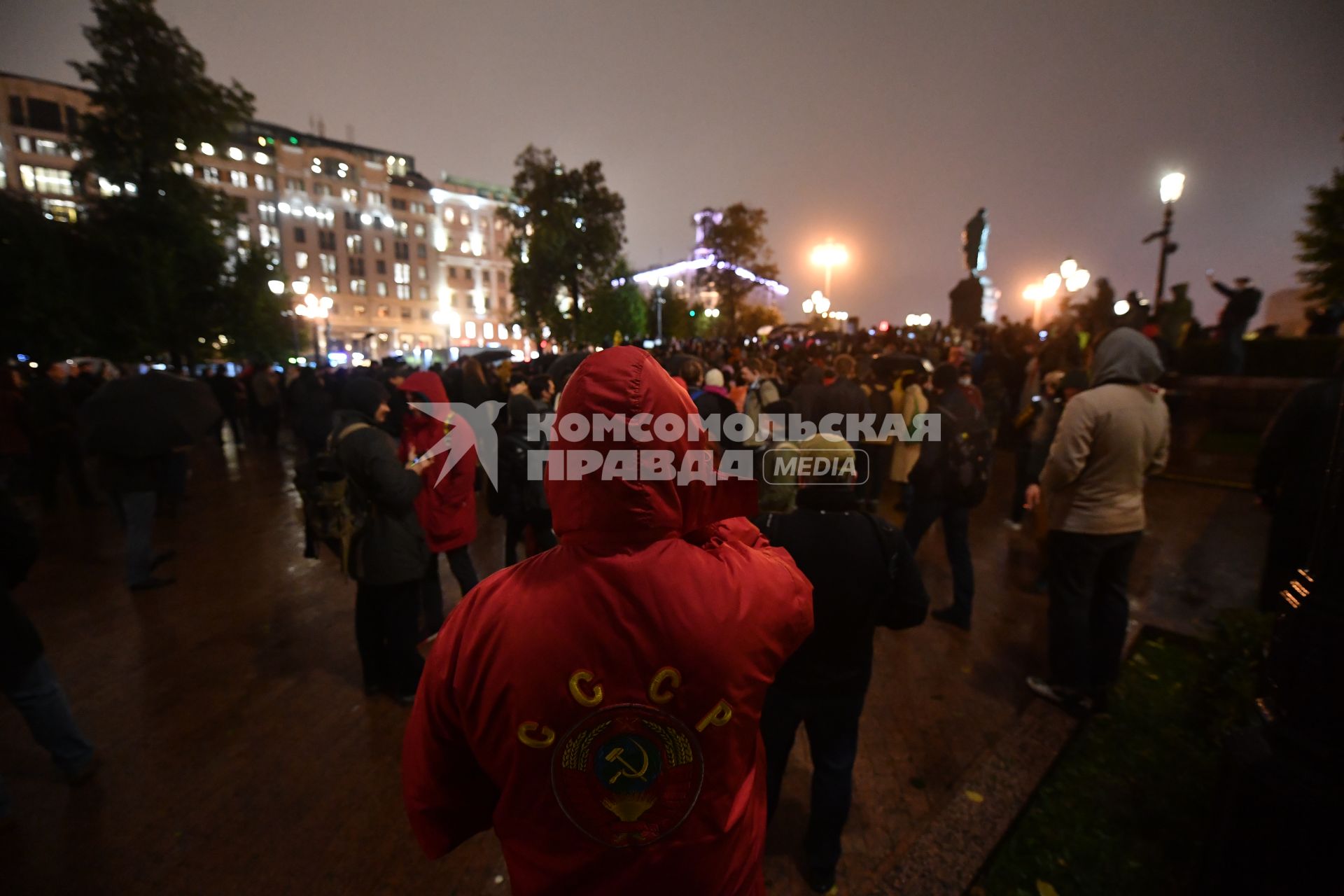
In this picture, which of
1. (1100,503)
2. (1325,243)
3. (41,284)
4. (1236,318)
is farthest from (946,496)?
(1325,243)

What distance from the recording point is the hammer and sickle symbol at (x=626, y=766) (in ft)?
4.10

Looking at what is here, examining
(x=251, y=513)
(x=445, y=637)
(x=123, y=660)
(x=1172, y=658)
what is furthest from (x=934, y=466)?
(x=251, y=513)

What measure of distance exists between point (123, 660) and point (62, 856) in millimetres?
2230

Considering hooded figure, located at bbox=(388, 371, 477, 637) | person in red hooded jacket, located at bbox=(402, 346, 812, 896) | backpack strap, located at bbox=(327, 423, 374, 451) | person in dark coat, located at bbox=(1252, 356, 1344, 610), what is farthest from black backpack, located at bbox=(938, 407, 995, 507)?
backpack strap, located at bbox=(327, 423, 374, 451)

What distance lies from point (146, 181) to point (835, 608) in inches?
929

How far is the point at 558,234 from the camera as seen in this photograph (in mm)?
33531

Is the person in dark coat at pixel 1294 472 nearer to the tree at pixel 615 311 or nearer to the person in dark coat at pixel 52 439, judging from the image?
the person in dark coat at pixel 52 439

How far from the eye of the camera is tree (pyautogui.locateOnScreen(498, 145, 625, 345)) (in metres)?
33.7

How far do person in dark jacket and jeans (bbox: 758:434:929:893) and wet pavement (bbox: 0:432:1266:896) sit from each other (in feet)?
2.30

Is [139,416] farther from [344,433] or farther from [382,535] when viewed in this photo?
[382,535]

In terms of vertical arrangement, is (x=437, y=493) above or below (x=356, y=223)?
below

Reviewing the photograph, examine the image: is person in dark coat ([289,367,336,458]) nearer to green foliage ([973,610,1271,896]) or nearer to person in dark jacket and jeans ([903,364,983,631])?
person in dark jacket and jeans ([903,364,983,631])

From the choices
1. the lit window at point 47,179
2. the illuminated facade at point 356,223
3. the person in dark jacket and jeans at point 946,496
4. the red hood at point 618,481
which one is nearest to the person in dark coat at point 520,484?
the person in dark jacket and jeans at point 946,496

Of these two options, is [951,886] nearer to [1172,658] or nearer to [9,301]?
[1172,658]
